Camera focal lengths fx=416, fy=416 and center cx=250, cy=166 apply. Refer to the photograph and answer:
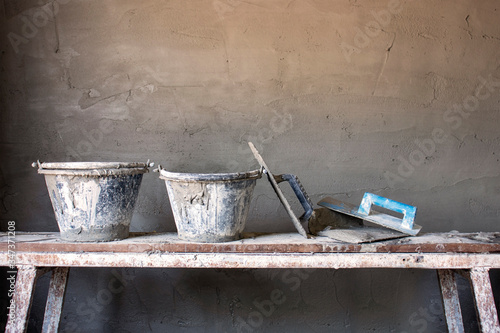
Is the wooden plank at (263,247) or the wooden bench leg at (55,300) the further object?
the wooden bench leg at (55,300)

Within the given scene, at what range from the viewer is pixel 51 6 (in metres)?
2.56

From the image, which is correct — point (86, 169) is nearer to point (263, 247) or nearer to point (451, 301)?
point (263, 247)

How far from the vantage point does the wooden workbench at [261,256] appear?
71.5 inches

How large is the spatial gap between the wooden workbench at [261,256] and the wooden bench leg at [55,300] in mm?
326

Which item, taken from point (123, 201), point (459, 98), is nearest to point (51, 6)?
point (123, 201)

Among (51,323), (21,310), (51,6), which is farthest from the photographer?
(51,6)

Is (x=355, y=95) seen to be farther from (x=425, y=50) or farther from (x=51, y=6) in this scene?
(x=51, y=6)

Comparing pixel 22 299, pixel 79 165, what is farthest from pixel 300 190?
pixel 22 299

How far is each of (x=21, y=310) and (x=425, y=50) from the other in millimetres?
2627

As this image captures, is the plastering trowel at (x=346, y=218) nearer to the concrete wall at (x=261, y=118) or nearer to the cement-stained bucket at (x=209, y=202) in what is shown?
the cement-stained bucket at (x=209, y=202)

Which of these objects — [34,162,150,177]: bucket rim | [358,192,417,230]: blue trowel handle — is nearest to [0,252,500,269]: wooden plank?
[358,192,417,230]: blue trowel handle

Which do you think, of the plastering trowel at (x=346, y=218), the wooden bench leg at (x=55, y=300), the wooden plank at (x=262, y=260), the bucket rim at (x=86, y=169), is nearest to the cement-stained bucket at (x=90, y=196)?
the bucket rim at (x=86, y=169)

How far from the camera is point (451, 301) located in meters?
2.18

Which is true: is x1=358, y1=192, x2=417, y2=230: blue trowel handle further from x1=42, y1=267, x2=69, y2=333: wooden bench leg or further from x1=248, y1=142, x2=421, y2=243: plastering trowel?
x1=42, y1=267, x2=69, y2=333: wooden bench leg
